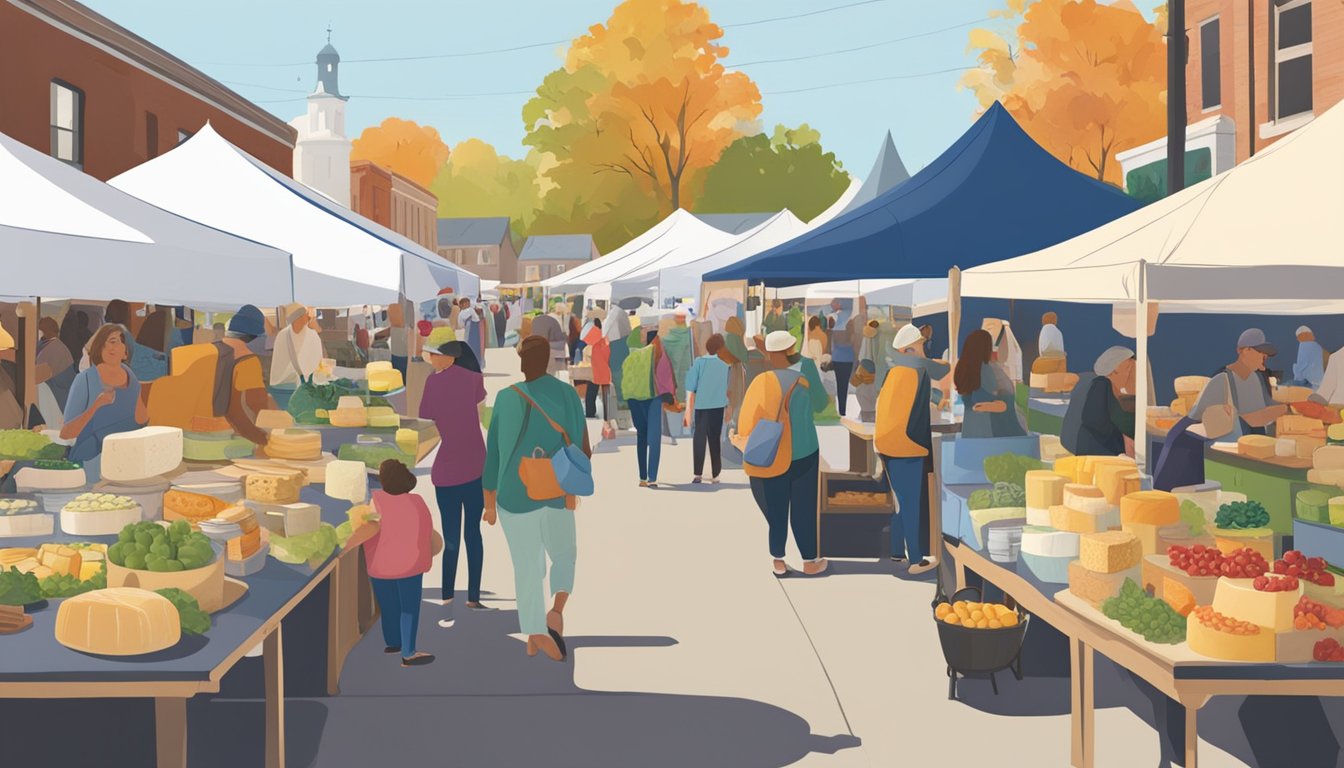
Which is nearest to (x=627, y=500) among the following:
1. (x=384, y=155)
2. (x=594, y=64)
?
(x=594, y=64)

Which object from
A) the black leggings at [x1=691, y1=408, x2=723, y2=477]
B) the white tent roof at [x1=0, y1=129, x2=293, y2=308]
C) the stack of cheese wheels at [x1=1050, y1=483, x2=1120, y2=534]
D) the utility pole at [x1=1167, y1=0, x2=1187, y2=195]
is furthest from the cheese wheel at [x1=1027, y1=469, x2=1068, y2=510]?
the utility pole at [x1=1167, y1=0, x2=1187, y2=195]

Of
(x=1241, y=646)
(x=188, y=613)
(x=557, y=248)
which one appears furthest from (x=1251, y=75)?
(x=557, y=248)

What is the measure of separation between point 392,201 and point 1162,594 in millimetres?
71535

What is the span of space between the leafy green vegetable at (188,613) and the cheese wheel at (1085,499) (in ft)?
13.8

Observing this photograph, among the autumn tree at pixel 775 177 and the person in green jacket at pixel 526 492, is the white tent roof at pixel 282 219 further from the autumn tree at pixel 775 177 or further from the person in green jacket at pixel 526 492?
the autumn tree at pixel 775 177

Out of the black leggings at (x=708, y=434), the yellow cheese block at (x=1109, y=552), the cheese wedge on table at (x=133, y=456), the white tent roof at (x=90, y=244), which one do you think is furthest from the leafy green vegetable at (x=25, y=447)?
the black leggings at (x=708, y=434)

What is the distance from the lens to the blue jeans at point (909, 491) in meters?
9.43

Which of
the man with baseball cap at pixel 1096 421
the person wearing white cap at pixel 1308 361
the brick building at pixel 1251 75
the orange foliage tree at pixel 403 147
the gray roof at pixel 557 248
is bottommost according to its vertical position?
the man with baseball cap at pixel 1096 421

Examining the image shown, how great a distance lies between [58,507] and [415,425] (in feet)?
17.2

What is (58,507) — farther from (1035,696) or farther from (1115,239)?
(1115,239)

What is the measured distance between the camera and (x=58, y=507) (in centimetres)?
692

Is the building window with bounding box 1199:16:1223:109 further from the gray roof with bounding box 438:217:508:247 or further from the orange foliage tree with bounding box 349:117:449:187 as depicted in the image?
the gray roof with bounding box 438:217:508:247

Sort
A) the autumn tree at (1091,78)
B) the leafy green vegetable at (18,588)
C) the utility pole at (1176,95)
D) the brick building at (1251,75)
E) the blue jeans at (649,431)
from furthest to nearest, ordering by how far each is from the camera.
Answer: the autumn tree at (1091,78), the brick building at (1251,75), the blue jeans at (649,431), the utility pole at (1176,95), the leafy green vegetable at (18,588)

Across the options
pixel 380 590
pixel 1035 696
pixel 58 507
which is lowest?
pixel 1035 696
